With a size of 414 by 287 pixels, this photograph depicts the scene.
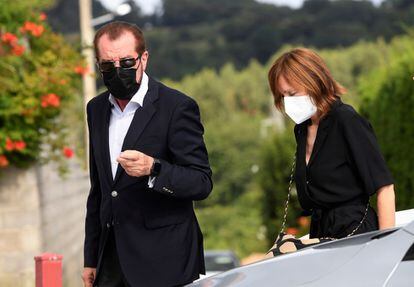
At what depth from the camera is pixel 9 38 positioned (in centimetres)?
1102

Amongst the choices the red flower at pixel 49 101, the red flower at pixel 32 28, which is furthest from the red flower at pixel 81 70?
the red flower at pixel 49 101

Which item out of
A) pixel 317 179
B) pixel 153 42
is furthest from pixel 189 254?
pixel 153 42

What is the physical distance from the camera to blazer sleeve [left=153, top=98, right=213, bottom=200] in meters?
4.61

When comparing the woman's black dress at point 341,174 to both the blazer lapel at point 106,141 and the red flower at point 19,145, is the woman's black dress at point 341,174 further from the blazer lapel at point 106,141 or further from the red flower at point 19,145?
the red flower at point 19,145

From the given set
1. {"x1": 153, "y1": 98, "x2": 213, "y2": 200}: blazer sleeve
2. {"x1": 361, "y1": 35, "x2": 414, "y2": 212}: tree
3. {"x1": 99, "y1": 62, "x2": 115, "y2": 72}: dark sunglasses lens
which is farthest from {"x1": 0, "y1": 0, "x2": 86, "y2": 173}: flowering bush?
{"x1": 153, "y1": 98, "x2": 213, "y2": 200}: blazer sleeve

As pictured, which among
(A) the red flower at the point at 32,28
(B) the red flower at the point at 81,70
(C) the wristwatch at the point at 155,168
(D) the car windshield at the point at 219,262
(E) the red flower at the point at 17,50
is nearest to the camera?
(C) the wristwatch at the point at 155,168

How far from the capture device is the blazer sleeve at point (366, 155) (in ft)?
15.2

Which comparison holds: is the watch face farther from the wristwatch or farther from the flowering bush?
the flowering bush

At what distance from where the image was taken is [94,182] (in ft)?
16.7

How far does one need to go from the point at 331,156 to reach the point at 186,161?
1.98 ft

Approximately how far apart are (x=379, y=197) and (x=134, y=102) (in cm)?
112

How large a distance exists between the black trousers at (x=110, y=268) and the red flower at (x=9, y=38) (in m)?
6.41

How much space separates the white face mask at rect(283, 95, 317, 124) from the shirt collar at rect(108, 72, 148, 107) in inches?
24.4

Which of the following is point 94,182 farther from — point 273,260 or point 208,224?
point 208,224
